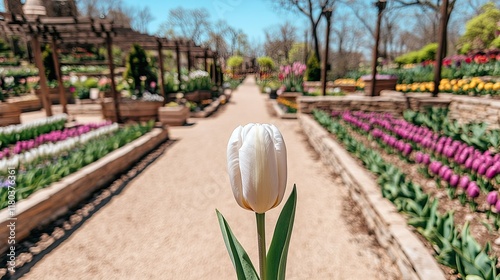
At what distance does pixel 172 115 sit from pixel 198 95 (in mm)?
4167

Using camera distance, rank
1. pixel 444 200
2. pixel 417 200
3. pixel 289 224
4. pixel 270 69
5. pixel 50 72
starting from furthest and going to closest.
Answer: pixel 270 69 < pixel 50 72 < pixel 444 200 < pixel 417 200 < pixel 289 224

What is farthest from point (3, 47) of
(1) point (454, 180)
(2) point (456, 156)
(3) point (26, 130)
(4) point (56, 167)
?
(1) point (454, 180)

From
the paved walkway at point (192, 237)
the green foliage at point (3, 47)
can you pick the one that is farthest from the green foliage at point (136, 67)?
the green foliage at point (3, 47)

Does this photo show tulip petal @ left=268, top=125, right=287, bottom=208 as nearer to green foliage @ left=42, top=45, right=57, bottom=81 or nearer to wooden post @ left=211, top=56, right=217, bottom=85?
green foliage @ left=42, top=45, right=57, bottom=81

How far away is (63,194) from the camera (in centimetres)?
312

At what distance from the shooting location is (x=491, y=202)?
2.14m

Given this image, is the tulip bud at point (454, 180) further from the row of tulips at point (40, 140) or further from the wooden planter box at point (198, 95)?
the wooden planter box at point (198, 95)

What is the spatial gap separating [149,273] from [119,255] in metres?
0.42

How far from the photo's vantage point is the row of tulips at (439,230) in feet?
5.27

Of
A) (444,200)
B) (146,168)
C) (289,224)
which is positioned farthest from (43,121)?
(444,200)

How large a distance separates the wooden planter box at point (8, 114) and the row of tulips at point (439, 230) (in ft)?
26.6

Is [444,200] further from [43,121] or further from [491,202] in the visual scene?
[43,121]

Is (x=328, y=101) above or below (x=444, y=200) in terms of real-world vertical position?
above

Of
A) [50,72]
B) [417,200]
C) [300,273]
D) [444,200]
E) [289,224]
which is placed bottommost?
[300,273]
